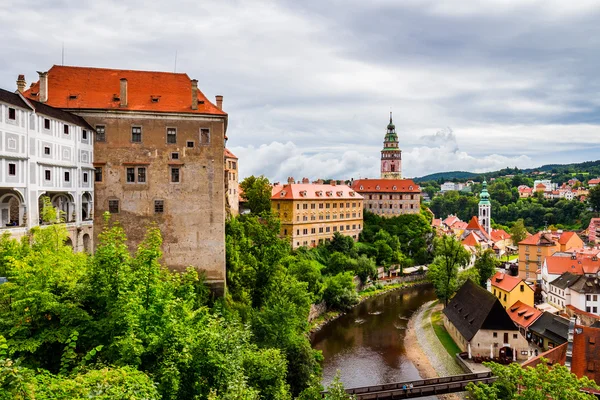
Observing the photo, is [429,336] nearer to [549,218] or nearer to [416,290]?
[416,290]

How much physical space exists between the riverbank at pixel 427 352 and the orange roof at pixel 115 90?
22111 millimetres

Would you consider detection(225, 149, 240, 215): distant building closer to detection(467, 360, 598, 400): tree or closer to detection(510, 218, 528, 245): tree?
detection(467, 360, 598, 400): tree

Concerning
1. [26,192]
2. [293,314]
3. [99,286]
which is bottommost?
[293,314]

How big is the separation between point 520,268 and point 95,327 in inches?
2205

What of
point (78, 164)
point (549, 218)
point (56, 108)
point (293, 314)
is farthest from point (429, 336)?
point (549, 218)

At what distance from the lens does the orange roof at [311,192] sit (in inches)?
2302

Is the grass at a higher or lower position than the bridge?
lower

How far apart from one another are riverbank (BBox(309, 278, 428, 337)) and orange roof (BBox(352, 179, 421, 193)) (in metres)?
17.5

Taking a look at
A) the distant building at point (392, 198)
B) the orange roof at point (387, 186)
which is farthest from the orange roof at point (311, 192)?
the orange roof at point (387, 186)

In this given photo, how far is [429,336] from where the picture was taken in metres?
36.7

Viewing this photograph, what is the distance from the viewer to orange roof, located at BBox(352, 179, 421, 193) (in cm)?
7394

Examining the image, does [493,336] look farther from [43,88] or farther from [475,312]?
[43,88]

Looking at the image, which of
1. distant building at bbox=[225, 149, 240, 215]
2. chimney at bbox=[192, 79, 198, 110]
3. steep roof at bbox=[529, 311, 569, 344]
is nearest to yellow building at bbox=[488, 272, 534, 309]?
steep roof at bbox=[529, 311, 569, 344]

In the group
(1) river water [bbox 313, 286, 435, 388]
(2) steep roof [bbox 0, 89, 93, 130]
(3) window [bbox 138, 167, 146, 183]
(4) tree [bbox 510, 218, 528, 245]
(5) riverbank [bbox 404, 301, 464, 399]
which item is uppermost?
(2) steep roof [bbox 0, 89, 93, 130]
